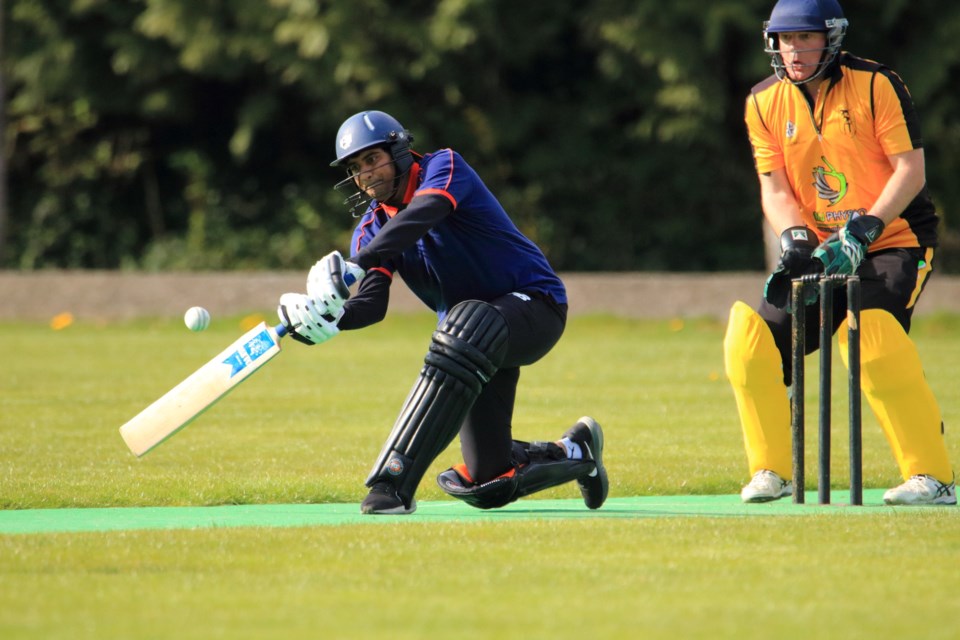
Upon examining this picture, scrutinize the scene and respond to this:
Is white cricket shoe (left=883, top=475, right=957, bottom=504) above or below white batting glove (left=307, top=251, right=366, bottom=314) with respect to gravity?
below

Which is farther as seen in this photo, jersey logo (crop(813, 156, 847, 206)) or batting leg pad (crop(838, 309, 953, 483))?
jersey logo (crop(813, 156, 847, 206))

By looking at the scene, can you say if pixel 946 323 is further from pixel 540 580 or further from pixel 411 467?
pixel 540 580

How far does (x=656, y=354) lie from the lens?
14398 millimetres

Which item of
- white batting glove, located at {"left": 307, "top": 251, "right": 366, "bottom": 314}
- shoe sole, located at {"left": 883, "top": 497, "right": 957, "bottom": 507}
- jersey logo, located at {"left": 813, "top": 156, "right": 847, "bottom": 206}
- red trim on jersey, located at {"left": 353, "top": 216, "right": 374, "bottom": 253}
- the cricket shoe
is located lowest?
shoe sole, located at {"left": 883, "top": 497, "right": 957, "bottom": 507}

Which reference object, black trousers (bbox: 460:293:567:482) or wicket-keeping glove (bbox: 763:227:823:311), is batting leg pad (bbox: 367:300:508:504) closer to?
black trousers (bbox: 460:293:567:482)

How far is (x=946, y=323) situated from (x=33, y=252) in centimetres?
1176

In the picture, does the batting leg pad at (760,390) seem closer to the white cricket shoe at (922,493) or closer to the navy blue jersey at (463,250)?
the white cricket shoe at (922,493)

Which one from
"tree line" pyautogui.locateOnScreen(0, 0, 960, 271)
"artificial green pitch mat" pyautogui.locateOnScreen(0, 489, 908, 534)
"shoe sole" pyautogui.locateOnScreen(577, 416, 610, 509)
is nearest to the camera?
"artificial green pitch mat" pyautogui.locateOnScreen(0, 489, 908, 534)

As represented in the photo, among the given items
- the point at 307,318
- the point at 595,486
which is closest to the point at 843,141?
the point at 595,486

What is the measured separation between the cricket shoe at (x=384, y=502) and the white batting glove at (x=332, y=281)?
0.68 m

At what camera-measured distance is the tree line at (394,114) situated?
1817 centimetres

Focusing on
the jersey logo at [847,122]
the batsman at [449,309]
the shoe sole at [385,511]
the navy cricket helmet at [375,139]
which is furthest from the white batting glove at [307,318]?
the jersey logo at [847,122]

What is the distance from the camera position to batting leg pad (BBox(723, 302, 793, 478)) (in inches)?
249

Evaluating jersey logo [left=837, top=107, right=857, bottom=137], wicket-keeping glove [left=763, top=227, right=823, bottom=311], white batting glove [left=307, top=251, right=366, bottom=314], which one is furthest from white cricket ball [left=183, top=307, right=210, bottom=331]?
jersey logo [left=837, top=107, right=857, bottom=137]
